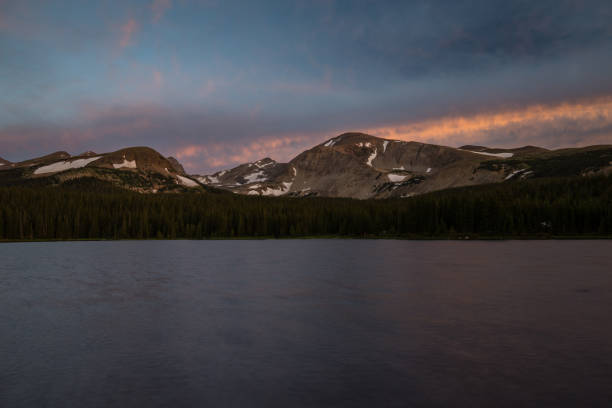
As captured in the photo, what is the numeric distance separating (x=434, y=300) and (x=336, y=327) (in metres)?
11.8

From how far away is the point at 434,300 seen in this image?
3291cm

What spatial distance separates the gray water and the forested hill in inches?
4256

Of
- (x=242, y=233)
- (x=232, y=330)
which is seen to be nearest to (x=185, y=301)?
(x=232, y=330)

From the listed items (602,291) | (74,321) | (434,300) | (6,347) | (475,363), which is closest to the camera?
(475,363)

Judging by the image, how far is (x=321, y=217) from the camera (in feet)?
584

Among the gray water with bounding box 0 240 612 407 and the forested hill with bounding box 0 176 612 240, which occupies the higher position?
the forested hill with bounding box 0 176 612 240

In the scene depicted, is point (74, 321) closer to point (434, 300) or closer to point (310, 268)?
point (434, 300)

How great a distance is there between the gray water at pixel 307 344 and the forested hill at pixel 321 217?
10810cm

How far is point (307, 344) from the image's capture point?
68.7 ft

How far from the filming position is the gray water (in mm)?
14422

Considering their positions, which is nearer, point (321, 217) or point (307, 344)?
point (307, 344)

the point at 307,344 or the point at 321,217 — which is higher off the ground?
the point at 321,217

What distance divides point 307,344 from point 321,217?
157324 millimetres

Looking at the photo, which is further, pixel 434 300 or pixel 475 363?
pixel 434 300
